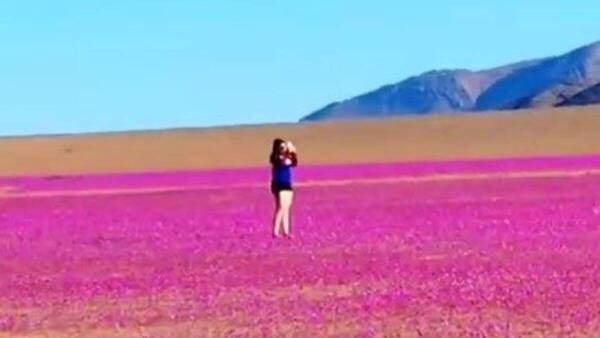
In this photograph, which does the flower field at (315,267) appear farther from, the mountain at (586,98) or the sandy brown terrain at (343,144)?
the mountain at (586,98)

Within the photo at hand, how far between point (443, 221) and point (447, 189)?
49.5ft

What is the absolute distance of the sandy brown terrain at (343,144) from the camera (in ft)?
273

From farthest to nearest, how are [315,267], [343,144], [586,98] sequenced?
[586,98]
[343,144]
[315,267]

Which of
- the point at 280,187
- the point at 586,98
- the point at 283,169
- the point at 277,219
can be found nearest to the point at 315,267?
the point at 280,187

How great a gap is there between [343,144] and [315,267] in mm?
76285

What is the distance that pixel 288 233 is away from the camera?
1005 inches

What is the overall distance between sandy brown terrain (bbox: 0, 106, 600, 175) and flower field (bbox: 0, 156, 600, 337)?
41.3m

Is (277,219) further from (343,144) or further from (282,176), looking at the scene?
(343,144)

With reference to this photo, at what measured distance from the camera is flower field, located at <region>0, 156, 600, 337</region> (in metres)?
14.7

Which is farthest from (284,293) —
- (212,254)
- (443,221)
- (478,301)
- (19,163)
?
(19,163)

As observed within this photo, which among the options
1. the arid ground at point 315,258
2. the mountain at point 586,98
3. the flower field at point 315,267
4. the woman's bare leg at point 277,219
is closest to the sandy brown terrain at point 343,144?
the arid ground at point 315,258

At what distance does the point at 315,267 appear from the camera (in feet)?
65.6

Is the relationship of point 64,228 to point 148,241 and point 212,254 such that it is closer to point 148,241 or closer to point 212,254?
point 148,241

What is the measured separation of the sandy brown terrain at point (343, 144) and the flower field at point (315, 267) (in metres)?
41.3
